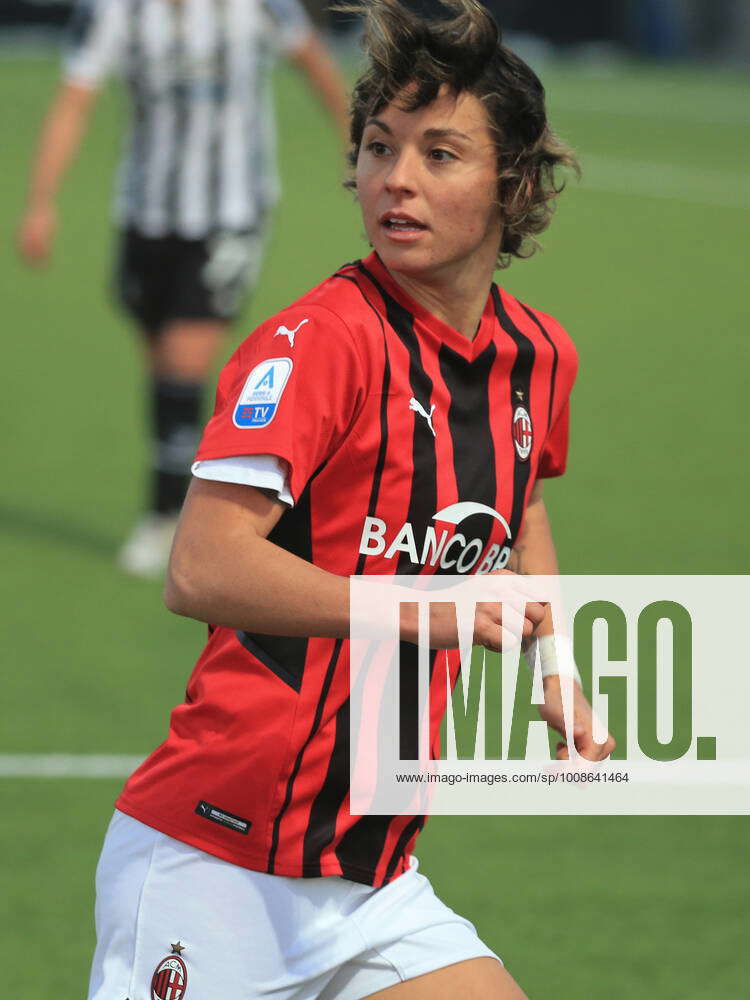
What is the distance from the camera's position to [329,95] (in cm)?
780

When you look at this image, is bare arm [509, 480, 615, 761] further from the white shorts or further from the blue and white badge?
the blue and white badge

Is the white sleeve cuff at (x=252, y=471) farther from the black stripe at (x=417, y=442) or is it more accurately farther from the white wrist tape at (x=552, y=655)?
the white wrist tape at (x=552, y=655)

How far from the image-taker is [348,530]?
2.79 m

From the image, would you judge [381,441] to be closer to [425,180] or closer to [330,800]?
[425,180]

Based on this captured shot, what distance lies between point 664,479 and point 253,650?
6671 mm

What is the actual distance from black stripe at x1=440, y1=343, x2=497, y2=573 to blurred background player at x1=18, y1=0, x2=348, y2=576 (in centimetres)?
454

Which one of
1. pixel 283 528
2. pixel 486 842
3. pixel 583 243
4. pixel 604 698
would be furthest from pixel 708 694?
pixel 583 243

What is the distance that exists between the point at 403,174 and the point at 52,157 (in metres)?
5.05

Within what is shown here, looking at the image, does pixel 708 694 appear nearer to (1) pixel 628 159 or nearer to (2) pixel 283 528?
(2) pixel 283 528

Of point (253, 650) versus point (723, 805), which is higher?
point (723, 805)

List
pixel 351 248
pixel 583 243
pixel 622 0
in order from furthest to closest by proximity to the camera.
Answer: pixel 622 0, pixel 583 243, pixel 351 248

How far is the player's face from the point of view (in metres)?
2.80

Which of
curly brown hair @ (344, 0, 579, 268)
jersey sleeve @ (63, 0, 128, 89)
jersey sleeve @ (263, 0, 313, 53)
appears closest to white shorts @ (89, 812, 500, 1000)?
curly brown hair @ (344, 0, 579, 268)

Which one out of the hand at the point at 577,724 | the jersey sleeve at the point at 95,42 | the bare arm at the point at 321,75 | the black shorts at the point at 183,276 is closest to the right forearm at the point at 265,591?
the hand at the point at 577,724
